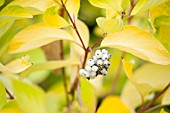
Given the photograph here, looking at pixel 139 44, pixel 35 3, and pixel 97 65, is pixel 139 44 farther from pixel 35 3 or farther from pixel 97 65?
pixel 35 3

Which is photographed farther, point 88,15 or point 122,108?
point 88,15

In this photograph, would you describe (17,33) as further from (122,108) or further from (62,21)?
(122,108)

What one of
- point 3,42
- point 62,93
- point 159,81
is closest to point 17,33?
point 3,42

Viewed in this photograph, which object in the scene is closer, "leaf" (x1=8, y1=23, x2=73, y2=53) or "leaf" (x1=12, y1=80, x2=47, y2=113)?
"leaf" (x1=12, y1=80, x2=47, y2=113)

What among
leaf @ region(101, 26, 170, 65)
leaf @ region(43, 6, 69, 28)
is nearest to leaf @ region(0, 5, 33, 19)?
leaf @ region(43, 6, 69, 28)

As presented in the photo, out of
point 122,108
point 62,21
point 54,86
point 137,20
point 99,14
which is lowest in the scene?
point 54,86

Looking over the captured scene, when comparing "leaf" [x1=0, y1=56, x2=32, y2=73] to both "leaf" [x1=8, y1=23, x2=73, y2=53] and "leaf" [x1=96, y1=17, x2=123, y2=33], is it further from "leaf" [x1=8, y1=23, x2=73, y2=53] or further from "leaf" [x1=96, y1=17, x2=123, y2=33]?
"leaf" [x1=96, y1=17, x2=123, y2=33]

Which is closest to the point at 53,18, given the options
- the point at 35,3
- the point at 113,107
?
the point at 35,3
